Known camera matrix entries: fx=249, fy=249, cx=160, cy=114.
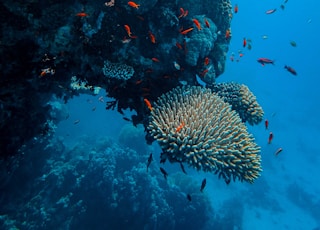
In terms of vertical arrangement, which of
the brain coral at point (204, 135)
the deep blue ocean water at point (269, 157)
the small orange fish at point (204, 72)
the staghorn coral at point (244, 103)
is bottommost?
the brain coral at point (204, 135)

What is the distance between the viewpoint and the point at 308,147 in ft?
128

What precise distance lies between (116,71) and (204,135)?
2.18 m

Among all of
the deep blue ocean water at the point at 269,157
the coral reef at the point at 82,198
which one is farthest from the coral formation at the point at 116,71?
the deep blue ocean water at the point at 269,157

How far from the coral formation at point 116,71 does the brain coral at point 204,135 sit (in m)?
0.90

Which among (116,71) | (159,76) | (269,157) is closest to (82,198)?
(159,76)

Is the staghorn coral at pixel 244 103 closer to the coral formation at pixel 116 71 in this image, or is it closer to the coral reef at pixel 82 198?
the coral formation at pixel 116 71

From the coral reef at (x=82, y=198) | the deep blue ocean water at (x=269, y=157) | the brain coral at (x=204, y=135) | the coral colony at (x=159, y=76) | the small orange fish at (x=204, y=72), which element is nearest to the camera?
the brain coral at (x=204, y=135)

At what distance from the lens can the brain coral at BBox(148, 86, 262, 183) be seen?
4.25 meters

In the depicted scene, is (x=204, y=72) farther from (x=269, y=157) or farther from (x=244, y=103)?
(x=269, y=157)

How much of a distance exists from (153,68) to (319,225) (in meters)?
24.9

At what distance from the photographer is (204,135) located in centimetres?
439

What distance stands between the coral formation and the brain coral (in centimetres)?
90

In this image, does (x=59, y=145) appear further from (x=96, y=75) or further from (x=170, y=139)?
(x=170, y=139)

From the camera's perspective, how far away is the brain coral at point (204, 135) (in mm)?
4246
